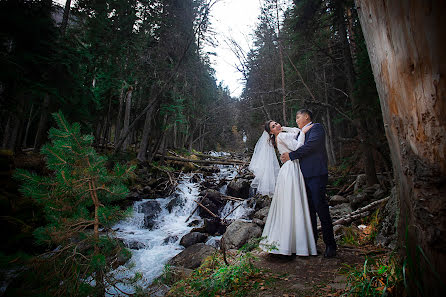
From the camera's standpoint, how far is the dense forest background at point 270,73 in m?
1.49

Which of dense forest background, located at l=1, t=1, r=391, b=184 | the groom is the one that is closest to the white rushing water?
the groom

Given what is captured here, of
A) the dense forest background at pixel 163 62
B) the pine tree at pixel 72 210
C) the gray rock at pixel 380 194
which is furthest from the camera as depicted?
the gray rock at pixel 380 194

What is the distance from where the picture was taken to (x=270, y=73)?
10789 millimetres

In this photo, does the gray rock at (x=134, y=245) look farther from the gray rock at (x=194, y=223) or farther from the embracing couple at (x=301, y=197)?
the embracing couple at (x=301, y=197)

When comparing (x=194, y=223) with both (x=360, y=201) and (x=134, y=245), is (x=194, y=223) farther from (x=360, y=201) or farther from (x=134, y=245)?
(x=360, y=201)

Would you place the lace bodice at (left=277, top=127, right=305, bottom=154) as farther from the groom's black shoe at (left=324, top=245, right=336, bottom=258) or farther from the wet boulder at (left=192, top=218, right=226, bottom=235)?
the wet boulder at (left=192, top=218, right=226, bottom=235)

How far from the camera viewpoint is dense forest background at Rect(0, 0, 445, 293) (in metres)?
1.49

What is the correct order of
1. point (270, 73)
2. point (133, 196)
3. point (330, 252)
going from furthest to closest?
point (270, 73), point (133, 196), point (330, 252)

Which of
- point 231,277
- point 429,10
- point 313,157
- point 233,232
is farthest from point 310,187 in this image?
point 233,232

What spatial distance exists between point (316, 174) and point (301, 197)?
480mm

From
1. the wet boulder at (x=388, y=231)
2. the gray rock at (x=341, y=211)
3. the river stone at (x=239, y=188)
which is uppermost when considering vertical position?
the wet boulder at (x=388, y=231)

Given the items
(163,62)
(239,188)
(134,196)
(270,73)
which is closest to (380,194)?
(239,188)

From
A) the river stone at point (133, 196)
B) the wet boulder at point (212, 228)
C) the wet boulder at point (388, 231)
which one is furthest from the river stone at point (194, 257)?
the river stone at point (133, 196)

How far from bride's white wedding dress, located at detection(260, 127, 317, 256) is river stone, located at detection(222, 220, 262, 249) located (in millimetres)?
1835
